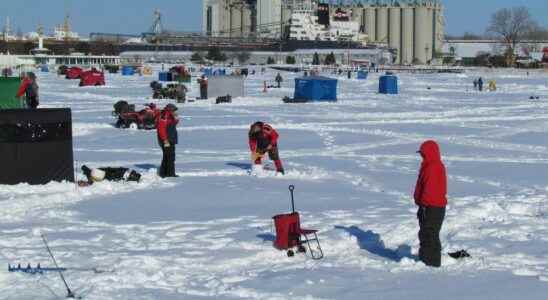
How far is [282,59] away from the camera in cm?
14388

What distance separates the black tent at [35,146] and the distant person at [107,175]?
0.26 metres

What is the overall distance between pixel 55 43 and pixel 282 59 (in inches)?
1754

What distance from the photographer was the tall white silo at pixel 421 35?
16725 centimetres

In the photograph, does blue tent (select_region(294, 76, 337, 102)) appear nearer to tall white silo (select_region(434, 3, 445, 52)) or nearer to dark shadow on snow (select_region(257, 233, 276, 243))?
dark shadow on snow (select_region(257, 233, 276, 243))

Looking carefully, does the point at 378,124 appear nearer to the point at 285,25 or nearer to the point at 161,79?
the point at 161,79

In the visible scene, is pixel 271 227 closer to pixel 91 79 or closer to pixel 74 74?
pixel 91 79

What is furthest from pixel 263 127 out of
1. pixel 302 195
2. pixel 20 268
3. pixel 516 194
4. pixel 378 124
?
pixel 378 124

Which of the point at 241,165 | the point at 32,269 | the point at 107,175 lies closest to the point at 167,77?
the point at 241,165

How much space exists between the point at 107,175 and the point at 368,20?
6411 inches

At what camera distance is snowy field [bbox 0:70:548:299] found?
683cm

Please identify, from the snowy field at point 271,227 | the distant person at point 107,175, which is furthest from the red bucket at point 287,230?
the distant person at point 107,175

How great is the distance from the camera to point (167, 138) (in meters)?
13.3

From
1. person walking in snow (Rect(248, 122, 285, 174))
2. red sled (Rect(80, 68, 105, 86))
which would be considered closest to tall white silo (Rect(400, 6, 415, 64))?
red sled (Rect(80, 68, 105, 86))

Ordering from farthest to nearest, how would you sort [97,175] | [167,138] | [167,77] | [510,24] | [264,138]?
1. [510,24]
2. [167,77]
3. [264,138]
4. [167,138]
5. [97,175]
